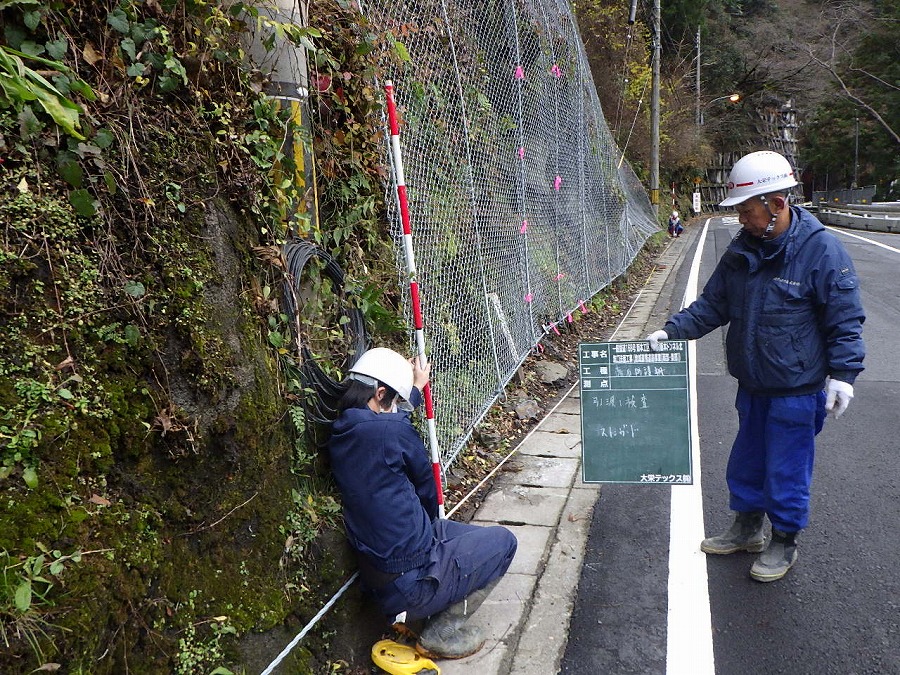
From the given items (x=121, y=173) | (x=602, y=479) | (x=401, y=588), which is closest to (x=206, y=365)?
(x=121, y=173)

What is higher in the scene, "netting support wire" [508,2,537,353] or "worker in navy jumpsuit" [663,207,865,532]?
"netting support wire" [508,2,537,353]

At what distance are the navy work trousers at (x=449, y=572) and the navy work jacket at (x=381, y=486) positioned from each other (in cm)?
7

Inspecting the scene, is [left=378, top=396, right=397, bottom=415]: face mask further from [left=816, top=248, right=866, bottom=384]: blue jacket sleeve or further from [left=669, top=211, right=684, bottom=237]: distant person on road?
[left=669, top=211, right=684, bottom=237]: distant person on road

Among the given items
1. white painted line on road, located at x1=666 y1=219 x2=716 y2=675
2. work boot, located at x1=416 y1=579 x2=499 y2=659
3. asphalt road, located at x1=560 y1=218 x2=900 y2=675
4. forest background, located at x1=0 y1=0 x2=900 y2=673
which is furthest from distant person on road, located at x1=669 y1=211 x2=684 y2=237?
work boot, located at x1=416 y1=579 x2=499 y2=659

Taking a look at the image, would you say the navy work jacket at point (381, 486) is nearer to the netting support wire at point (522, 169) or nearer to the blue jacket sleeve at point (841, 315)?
the blue jacket sleeve at point (841, 315)

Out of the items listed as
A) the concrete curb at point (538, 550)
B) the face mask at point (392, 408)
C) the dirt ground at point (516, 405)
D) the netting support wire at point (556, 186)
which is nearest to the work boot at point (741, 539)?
the concrete curb at point (538, 550)

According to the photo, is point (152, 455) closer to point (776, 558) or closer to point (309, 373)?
point (309, 373)

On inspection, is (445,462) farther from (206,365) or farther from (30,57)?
(30,57)

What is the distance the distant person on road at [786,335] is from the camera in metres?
3.11

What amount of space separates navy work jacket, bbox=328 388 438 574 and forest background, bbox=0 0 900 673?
5.9 inches

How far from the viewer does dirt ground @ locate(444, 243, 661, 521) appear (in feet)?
14.3

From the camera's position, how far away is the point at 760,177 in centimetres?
325

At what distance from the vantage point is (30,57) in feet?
5.70

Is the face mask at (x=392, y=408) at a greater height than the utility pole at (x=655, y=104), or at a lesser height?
lesser
